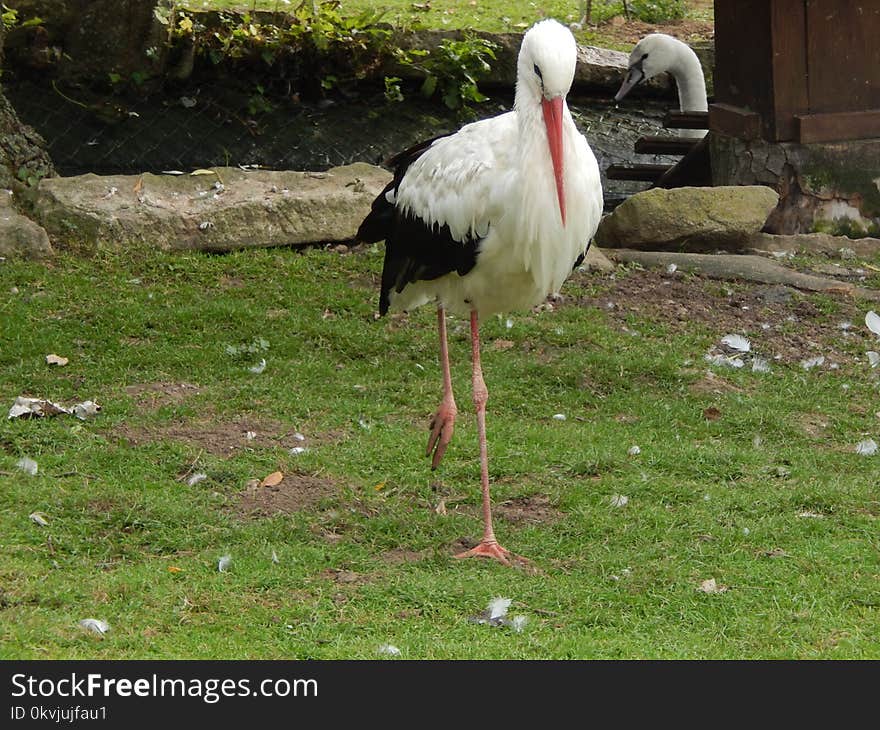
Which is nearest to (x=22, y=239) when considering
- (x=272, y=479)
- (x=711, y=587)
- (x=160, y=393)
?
(x=160, y=393)

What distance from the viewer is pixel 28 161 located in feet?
29.4

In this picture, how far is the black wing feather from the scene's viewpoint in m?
4.95

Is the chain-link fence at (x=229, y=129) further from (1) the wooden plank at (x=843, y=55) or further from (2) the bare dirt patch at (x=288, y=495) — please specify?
(2) the bare dirt patch at (x=288, y=495)

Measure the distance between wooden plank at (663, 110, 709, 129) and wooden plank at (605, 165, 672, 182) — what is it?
55cm

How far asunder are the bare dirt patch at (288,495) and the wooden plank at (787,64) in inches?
207

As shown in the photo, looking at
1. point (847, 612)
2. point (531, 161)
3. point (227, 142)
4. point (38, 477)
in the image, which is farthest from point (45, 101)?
point (847, 612)

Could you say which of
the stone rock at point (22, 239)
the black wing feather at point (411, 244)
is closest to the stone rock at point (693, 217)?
→ the black wing feather at point (411, 244)

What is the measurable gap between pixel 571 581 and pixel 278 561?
102cm

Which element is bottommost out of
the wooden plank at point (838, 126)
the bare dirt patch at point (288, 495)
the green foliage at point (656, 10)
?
the bare dirt patch at point (288, 495)

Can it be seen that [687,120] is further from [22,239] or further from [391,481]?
[391,481]

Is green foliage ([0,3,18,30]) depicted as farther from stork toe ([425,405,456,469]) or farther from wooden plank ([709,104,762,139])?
stork toe ([425,405,456,469])

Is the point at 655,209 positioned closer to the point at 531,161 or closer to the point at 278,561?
the point at 531,161

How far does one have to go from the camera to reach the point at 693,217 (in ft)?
28.8

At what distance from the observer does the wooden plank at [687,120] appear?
10559 mm
